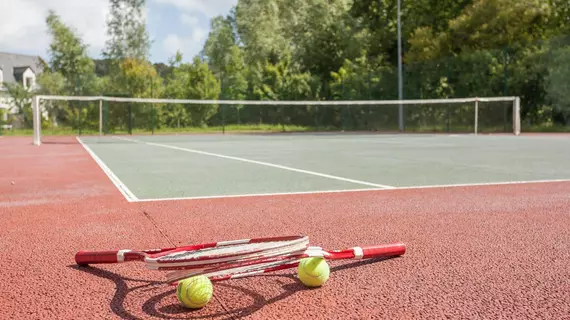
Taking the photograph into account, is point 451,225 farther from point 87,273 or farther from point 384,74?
point 384,74

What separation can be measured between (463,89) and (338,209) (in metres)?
25.7

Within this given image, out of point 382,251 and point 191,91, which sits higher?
point 191,91

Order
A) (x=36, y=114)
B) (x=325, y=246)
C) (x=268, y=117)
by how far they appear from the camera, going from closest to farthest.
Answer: (x=325, y=246)
(x=36, y=114)
(x=268, y=117)

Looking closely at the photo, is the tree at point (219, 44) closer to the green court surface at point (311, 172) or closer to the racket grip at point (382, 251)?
the green court surface at point (311, 172)

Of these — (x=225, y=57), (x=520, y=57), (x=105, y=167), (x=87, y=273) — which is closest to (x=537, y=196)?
(x=87, y=273)

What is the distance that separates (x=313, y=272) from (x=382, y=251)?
711mm

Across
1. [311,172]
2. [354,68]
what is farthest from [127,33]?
[311,172]

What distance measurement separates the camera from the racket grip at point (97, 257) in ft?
10.9

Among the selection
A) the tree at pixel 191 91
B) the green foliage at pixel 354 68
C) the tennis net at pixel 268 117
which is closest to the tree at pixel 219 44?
the green foliage at pixel 354 68

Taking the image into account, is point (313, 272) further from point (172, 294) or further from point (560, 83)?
point (560, 83)

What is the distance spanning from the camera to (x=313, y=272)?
9.77 feet

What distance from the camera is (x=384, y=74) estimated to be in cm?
3425

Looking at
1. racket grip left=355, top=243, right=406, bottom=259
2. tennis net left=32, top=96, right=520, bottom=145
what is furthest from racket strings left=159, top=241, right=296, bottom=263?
tennis net left=32, top=96, right=520, bottom=145

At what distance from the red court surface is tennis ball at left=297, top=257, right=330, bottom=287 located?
2.3 inches
